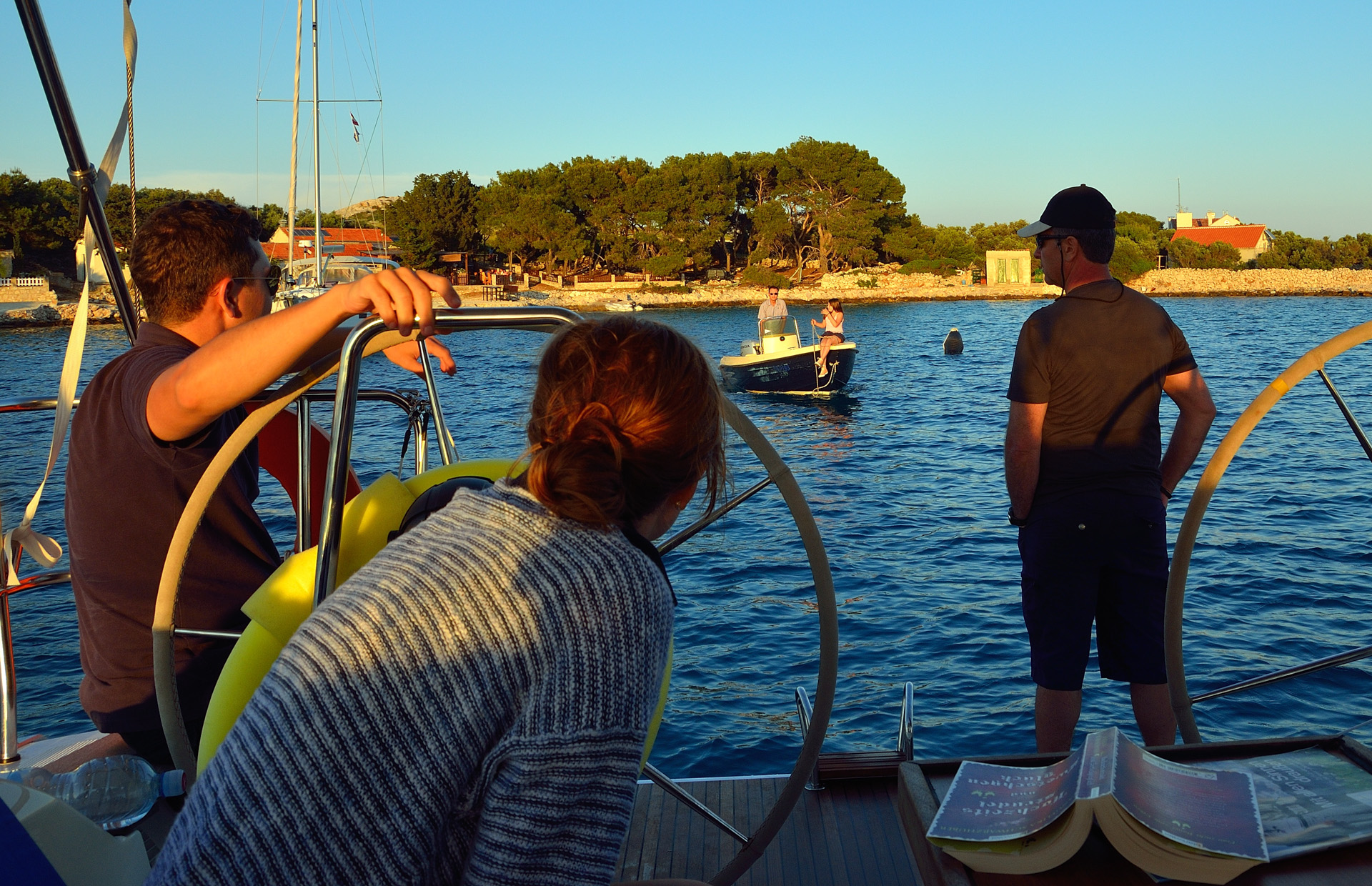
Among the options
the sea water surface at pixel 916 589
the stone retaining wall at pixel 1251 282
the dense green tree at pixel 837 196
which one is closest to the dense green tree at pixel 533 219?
the dense green tree at pixel 837 196

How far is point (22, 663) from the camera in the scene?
6.62 m

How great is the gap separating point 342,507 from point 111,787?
0.67 m

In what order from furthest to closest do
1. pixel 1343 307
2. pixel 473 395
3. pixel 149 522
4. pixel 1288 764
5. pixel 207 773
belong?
pixel 1343 307 < pixel 473 395 < pixel 149 522 < pixel 1288 764 < pixel 207 773

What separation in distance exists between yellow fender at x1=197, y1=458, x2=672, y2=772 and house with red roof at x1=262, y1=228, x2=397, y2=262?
27.0 metres

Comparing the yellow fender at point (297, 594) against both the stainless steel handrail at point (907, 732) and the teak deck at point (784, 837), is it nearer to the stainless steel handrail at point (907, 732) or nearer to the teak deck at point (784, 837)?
the teak deck at point (784, 837)

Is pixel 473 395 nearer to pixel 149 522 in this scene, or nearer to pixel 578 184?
pixel 149 522

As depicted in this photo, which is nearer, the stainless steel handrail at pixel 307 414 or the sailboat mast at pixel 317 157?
the stainless steel handrail at pixel 307 414

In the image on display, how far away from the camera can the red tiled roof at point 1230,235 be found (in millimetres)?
71312

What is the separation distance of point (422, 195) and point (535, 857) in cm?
5703

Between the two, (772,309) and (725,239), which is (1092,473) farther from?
(725,239)

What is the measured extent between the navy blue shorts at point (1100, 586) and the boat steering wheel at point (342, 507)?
75 centimetres

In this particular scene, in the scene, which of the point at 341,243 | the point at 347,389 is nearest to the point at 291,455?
the point at 347,389

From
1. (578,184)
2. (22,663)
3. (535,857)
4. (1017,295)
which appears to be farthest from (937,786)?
(1017,295)

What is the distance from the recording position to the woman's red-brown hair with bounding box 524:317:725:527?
0.93 m
